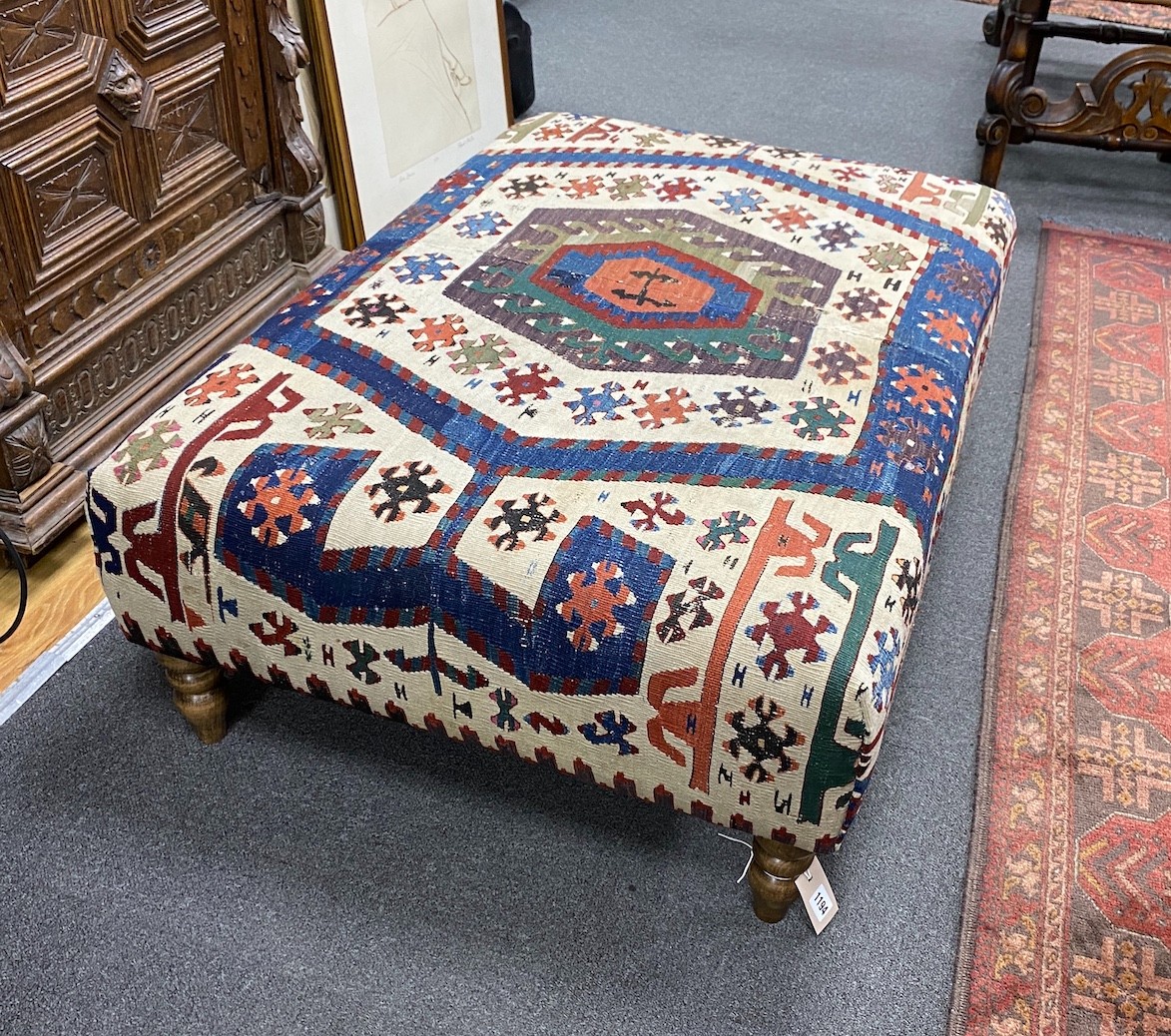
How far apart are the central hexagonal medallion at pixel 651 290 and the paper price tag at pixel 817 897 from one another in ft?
1.96

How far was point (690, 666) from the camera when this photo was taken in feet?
3.71

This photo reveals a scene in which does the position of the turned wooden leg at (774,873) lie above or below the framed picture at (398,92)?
below

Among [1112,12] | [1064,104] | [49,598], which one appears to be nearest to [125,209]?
[49,598]

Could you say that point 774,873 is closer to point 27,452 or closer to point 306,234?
point 27,452

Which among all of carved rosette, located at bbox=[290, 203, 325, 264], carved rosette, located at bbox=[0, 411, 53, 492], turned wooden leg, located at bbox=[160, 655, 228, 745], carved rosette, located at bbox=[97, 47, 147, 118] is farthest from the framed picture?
turned wooden leg, located at bbox=[160, 655, 228, 745]

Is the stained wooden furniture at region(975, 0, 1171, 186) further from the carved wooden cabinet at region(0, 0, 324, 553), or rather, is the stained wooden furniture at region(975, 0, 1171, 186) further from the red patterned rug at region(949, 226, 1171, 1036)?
the carved wooden cabinet at region(0, 0, 324, 553)

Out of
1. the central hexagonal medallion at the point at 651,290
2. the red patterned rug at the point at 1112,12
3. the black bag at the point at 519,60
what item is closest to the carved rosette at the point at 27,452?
the central hexagonal medallion at the point at 651,290

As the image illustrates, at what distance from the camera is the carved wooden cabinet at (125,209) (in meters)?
1.77

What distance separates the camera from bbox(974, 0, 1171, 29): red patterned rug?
3.87 meters

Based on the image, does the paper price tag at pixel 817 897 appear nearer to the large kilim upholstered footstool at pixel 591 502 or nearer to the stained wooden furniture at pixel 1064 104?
the large kilim upholstered footstool at pixel 591 502

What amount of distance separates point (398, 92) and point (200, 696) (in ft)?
5.38

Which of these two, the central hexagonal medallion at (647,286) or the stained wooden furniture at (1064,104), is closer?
the central hexagonal medallion at (647,286)

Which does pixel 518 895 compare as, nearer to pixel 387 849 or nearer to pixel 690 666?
pixel 387 849

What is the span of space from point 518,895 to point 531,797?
14 cm
